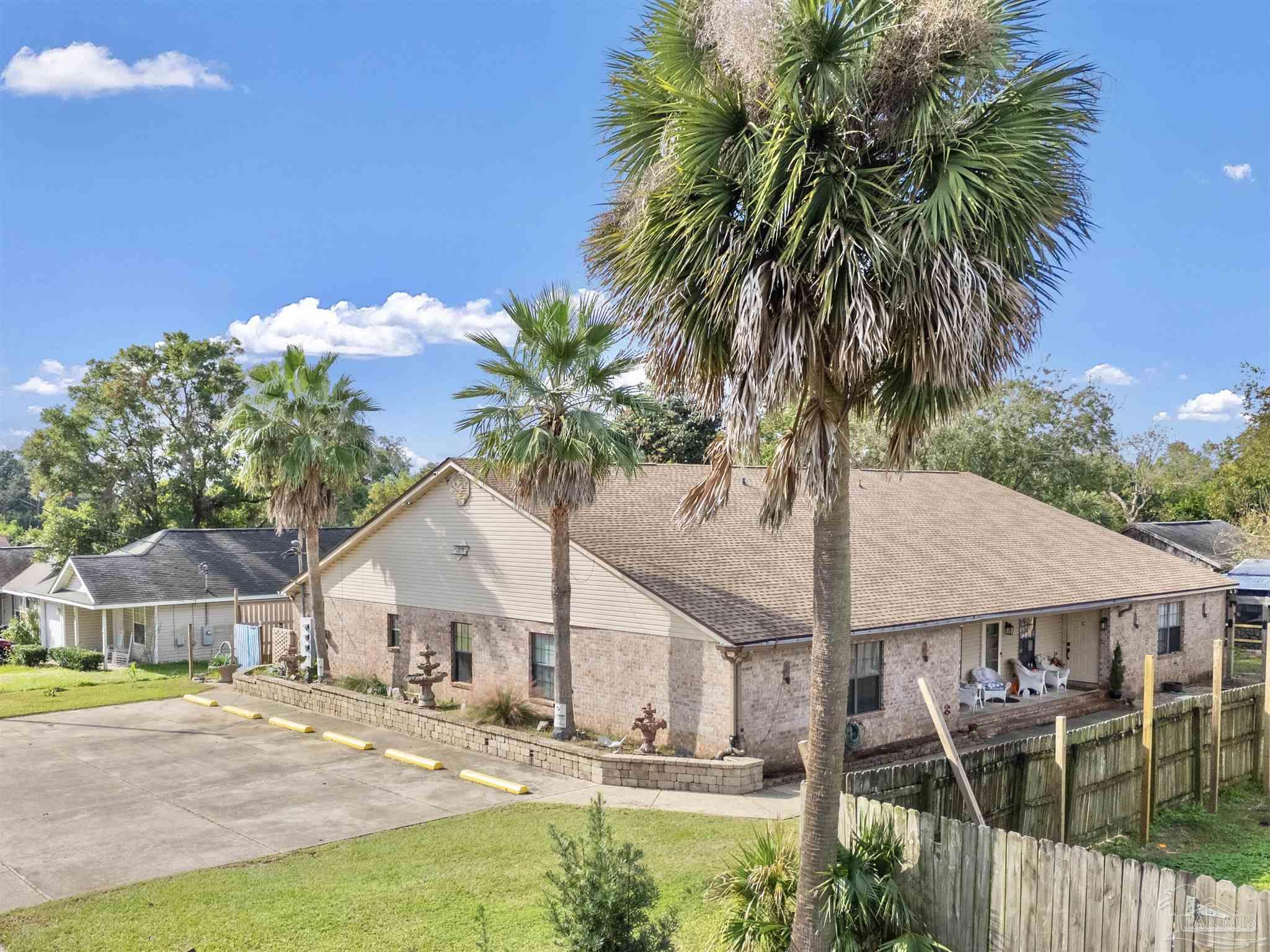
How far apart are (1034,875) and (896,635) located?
33.2ft

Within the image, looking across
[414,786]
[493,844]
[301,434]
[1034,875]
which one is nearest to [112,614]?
[301,434]

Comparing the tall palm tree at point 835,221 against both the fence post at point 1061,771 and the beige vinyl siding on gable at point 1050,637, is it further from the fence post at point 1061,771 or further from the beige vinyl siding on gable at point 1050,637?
the beige vinyl siding on gable at point 1050,637

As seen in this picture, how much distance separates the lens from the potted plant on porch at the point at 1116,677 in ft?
73.2

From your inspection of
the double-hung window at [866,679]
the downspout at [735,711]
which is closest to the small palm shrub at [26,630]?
the downspout at [735,711]

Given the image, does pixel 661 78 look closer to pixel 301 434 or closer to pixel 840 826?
pixel 840 826

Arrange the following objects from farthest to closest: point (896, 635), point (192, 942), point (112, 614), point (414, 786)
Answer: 1. point (112, 614)
2. point (896, 635)
3. point (414, 786)
4. point (192, 942)

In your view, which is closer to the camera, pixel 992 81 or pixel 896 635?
pixel 992 81

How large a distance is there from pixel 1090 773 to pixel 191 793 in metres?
13.0

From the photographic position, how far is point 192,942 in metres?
9.26

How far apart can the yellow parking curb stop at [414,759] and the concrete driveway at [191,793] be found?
13cm

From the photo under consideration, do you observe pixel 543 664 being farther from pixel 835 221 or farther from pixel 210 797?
pixel 835 221

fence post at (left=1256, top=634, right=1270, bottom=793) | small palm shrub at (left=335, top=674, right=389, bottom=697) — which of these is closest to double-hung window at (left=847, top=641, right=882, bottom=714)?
fence post at (left=1256, top=634, right=1270, bottom=793)

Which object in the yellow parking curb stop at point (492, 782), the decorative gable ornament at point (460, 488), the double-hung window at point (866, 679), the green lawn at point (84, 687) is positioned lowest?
the green lawn at point (84, 687)

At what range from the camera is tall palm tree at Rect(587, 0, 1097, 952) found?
700 cm
